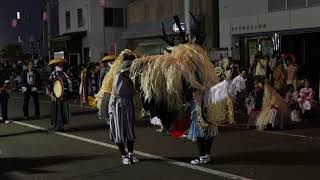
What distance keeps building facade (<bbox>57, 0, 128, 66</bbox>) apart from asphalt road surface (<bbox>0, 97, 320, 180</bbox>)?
30.0m

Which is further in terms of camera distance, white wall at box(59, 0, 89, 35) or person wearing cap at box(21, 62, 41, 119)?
white wall at box(59, 0, 89, 35)

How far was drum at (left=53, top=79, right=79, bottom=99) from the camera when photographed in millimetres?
14734

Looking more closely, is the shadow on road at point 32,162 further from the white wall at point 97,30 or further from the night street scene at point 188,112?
the white wall at point 97,30

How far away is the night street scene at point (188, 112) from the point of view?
952cm

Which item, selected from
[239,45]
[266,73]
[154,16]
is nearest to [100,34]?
[154,16]

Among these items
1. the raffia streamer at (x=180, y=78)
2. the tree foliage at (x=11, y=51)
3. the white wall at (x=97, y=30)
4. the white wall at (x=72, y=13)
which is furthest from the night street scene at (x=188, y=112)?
the tree foliage at (x=11, y=51)

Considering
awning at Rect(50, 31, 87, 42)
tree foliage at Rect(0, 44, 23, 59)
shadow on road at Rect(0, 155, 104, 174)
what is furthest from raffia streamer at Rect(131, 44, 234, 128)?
tree foliage at Rect(0, 44, 23, 59)

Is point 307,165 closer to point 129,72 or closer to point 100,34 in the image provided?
point 129,72

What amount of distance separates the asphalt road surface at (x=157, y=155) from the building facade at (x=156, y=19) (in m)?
16.3

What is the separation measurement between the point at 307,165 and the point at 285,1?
1543cm

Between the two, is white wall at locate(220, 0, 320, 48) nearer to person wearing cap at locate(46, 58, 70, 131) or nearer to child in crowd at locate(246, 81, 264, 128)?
child in crowd at locate(246, 81, 264, 128)

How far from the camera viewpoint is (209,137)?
975cm

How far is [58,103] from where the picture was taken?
49.0 feet

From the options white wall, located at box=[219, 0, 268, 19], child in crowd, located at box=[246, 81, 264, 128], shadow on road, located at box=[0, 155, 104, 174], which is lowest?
shadow on road, located at box=[0, 155, 104, 174]
